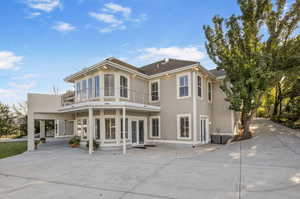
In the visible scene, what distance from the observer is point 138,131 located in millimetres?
13742

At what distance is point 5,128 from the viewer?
80.6 feet

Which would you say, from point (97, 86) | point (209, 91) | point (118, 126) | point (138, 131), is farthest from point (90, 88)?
point (209, 91)

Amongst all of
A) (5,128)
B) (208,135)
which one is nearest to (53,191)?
(208,135)

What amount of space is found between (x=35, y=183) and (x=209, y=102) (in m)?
13.1

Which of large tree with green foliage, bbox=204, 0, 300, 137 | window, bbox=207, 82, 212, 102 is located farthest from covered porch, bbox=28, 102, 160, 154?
large tree with green foliage, bbox=204, 0, 300, 137

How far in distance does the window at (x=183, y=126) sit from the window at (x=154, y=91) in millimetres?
2764

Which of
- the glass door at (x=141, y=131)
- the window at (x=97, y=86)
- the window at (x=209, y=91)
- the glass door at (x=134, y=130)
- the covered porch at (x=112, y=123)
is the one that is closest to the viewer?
the covered porch at (x=112, y=123)

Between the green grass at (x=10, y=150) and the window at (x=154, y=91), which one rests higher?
the window at (x=154, y=91)

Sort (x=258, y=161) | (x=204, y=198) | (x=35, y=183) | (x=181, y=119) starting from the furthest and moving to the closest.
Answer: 1. (x=181, y=119)
2. (x=258, y=161)
3. (x=35, y=183)
4. (x=204, y=198)

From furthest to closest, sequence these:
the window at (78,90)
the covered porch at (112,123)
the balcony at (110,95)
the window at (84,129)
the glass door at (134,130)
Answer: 1. the window at (78,90)
2. the window at (84,129)
3. the glass door at (134,130)
4. the balcony at (110,95)
5. the covered porch at (112,123)

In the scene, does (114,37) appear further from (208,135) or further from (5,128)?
(5,128)

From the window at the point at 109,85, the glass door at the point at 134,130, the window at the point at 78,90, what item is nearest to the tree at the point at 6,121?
the window at the point at 78,90

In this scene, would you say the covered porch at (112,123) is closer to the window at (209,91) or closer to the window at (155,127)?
the window at (155,127)

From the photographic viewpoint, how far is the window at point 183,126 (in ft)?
40.2
